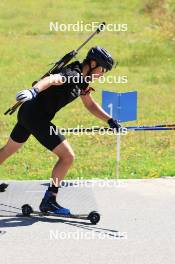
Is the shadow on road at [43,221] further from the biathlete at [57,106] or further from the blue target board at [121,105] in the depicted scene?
the blue target board at [121,105]

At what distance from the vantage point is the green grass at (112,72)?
30.9 feet

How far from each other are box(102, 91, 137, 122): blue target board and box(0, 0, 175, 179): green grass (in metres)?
0.91

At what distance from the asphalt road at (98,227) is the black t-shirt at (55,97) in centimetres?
106

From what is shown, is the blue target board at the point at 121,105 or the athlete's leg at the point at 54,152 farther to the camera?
the blue target board at the point at 121,105

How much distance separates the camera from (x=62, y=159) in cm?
637

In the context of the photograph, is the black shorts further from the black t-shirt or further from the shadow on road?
the shadow on road

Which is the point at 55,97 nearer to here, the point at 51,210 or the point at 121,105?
the point at 51,210

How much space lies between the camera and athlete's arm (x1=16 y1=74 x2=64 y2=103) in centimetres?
554

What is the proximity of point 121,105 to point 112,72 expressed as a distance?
1155 centimetres

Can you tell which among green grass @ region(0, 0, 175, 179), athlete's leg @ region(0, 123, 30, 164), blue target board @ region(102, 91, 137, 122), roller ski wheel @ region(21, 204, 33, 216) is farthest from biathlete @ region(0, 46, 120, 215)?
green grass @ region(0, 0, 175, 179)

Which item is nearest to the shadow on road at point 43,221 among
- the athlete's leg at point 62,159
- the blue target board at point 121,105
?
the athlete's leg at point 62,159

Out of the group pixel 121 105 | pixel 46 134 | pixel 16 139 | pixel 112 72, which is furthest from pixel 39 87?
pixel 112 72

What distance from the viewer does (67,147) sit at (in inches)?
249

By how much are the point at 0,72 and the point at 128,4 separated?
538 inches
